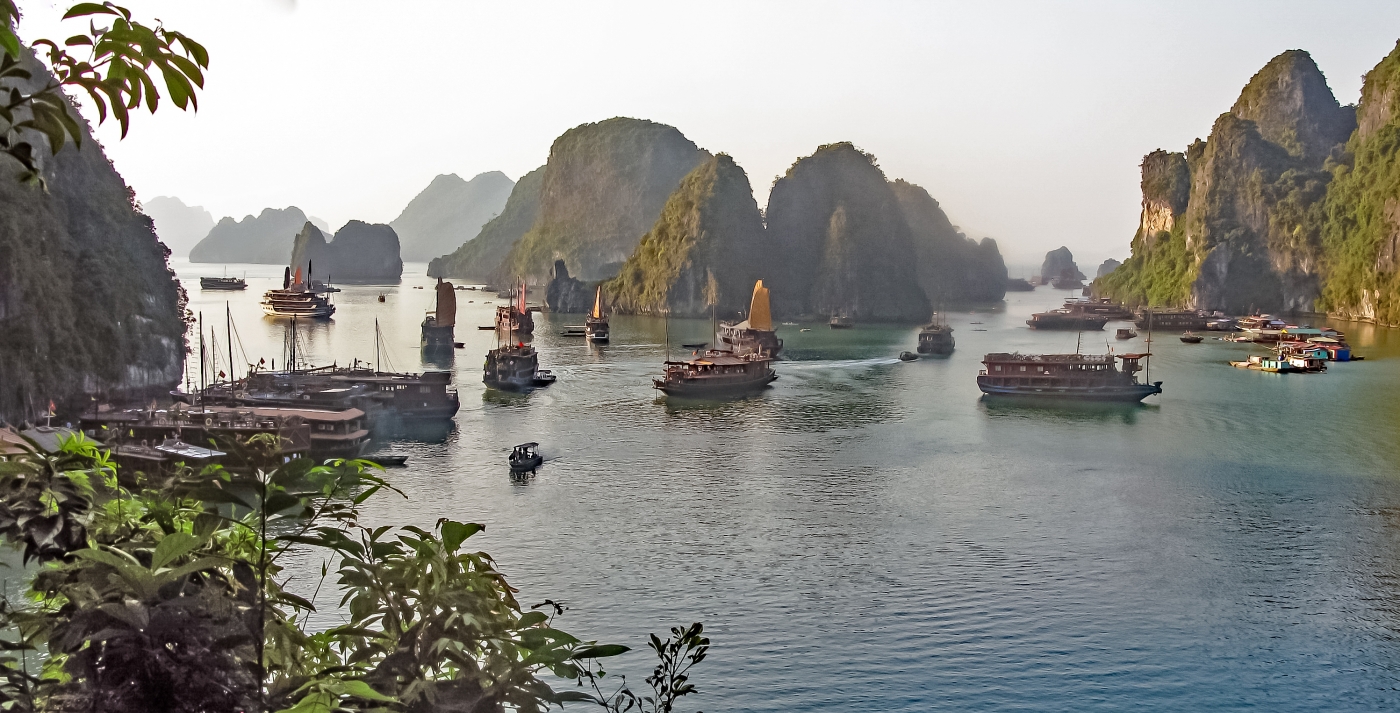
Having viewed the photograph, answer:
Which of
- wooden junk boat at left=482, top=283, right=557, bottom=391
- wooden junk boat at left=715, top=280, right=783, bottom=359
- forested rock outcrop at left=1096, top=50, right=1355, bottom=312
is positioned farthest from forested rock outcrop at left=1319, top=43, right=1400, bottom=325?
wooden junk boat at left=482, top=283, right=557, bottom=391

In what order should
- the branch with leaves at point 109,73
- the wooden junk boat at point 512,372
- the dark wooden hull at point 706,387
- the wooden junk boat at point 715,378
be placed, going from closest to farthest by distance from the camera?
1. the branch with leaves at point 109,73
2. the dark wooden hull at point 706,387
3. the wooden junk boat at point 715,378
4. the wooden junk boat at point 512,372

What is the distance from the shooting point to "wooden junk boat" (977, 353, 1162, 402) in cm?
5622

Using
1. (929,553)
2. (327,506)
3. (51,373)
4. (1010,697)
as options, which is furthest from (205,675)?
(51,373)

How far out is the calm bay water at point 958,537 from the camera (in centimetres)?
2155

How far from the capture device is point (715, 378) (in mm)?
58844

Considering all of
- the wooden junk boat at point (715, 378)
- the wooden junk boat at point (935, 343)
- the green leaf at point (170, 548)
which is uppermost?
the green leaf at point (170, 548)

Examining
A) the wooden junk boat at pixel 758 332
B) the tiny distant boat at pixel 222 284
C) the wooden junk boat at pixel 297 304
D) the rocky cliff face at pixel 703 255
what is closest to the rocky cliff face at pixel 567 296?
the rocky cliff face at pixel 703 255

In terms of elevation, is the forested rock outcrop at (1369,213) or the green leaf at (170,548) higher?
the forested rock outcrop at (1369,213)

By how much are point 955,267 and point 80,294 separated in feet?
507

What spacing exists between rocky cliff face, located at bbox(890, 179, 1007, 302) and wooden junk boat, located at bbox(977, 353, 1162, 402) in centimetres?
10473

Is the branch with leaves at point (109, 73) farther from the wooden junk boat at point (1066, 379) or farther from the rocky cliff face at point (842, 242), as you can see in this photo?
the rocky cliff face at point (842, 242)

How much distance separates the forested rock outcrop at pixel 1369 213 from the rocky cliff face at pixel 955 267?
183 feet

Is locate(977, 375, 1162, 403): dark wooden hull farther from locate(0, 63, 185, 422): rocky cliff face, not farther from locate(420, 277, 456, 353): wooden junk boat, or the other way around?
locate(0, 63, 185, 422): rocky cliff face

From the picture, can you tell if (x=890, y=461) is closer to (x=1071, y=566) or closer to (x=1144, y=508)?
(x=1144, y=508)
